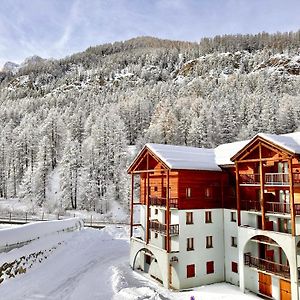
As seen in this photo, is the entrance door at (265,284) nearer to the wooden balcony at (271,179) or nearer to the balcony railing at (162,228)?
the wooden balcony at (271,179)

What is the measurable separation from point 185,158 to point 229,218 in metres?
6.36

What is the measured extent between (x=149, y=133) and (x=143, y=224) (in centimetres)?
4376

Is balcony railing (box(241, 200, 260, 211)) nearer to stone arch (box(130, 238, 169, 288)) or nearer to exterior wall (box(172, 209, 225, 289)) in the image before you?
exterior wall (box(172, 209, 225, 289))

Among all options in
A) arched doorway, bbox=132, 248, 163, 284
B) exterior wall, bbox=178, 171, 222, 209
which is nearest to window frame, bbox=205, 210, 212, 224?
exterior wall, bbox=178, 171, 222, 209

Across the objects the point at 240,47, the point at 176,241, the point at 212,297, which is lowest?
the point at 212,297

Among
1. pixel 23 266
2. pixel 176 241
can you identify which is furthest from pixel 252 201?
pixel 23 266

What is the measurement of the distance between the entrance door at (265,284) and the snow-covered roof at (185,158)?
901 centimetres

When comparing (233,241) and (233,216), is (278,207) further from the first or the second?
(233,241)

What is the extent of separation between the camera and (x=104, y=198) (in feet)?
189

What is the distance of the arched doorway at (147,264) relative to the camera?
26000 mm

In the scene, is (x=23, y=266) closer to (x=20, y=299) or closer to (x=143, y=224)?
(x=20, y=299)

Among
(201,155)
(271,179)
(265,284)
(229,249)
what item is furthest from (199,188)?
(265,284)

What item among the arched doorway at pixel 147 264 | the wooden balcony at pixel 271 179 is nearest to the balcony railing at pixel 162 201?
the arched doorway at pixel 147 264

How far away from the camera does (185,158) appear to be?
25156 millimetres
